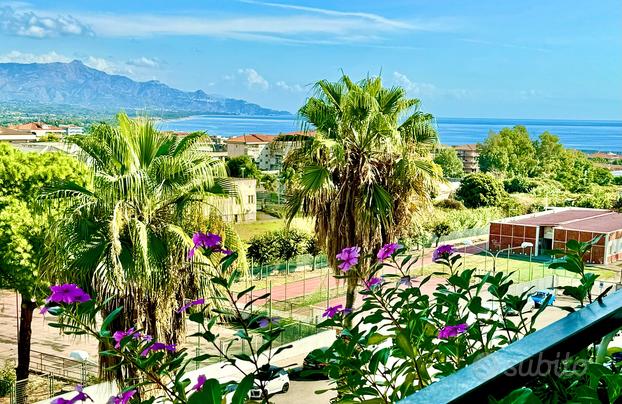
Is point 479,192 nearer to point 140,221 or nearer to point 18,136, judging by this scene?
point 18,136

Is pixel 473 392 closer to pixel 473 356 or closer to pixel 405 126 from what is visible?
pixel 473 356

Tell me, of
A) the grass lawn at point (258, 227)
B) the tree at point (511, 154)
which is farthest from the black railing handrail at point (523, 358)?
the tree at point (511, 154)

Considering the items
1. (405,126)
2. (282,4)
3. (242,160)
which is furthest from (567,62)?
(405,126)

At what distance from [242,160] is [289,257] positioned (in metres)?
19.8

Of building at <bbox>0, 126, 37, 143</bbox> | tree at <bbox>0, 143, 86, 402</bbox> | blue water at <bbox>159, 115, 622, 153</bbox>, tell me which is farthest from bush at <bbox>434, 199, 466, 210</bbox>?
building at <bbox>0, 126, 37, 143</bbox>

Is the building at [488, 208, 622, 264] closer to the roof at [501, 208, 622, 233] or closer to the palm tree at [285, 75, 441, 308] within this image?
the roof at [501, 208, 622, 233]

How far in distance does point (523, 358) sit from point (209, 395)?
0.69 feet

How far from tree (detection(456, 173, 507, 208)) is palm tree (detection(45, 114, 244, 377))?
26.3 meters

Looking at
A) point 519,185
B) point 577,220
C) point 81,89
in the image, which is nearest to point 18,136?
point 519,185

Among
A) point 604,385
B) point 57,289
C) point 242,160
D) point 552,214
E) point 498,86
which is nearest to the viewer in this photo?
point 604,385

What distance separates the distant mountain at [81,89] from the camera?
144 m

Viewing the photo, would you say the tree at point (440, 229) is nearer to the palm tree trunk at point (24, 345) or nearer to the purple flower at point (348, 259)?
the palm tree trunk at point (24, 345)

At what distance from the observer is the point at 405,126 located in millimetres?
5332

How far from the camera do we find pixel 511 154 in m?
46.7
